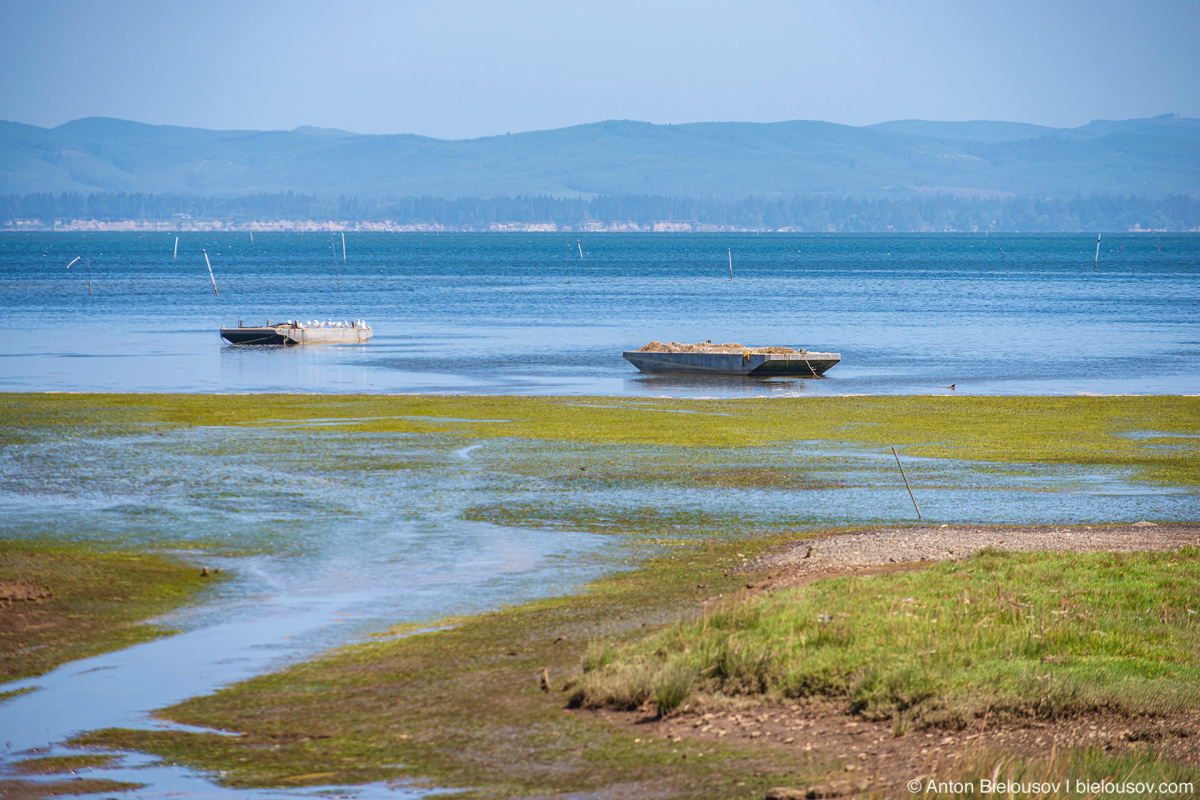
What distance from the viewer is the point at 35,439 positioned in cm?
3162

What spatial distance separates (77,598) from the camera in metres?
16.6

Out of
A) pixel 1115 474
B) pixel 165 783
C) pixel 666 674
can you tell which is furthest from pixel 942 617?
pixel 1115 474

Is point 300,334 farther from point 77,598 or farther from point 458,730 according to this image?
point 458,730

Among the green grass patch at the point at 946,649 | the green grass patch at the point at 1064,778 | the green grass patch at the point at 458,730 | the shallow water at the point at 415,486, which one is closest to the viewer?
the green grass patch at the point at 1064,778

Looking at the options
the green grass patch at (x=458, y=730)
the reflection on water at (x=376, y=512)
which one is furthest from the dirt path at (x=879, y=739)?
the reflection on water at (x=376, y=512)

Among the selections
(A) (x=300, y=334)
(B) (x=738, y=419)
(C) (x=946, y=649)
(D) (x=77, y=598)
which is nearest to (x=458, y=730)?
(C) (x=946, y=649)

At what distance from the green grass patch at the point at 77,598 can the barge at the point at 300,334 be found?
162 feet

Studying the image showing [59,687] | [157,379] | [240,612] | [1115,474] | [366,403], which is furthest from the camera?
[157,379]

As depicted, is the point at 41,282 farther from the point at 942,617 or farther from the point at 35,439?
the point at 942,617

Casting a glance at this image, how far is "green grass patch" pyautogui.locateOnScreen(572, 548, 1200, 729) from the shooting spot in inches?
472

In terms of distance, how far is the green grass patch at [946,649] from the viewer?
472 inches

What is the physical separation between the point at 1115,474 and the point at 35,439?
1060 inches

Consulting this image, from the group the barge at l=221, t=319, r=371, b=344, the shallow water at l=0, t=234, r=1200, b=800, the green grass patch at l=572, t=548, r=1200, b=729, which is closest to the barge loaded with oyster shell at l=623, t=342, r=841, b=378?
the shallow water at l=0, t=234, r=1200, b=800

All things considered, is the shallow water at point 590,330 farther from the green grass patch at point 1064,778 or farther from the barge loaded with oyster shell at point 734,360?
the green grass patch at point 1064,778
